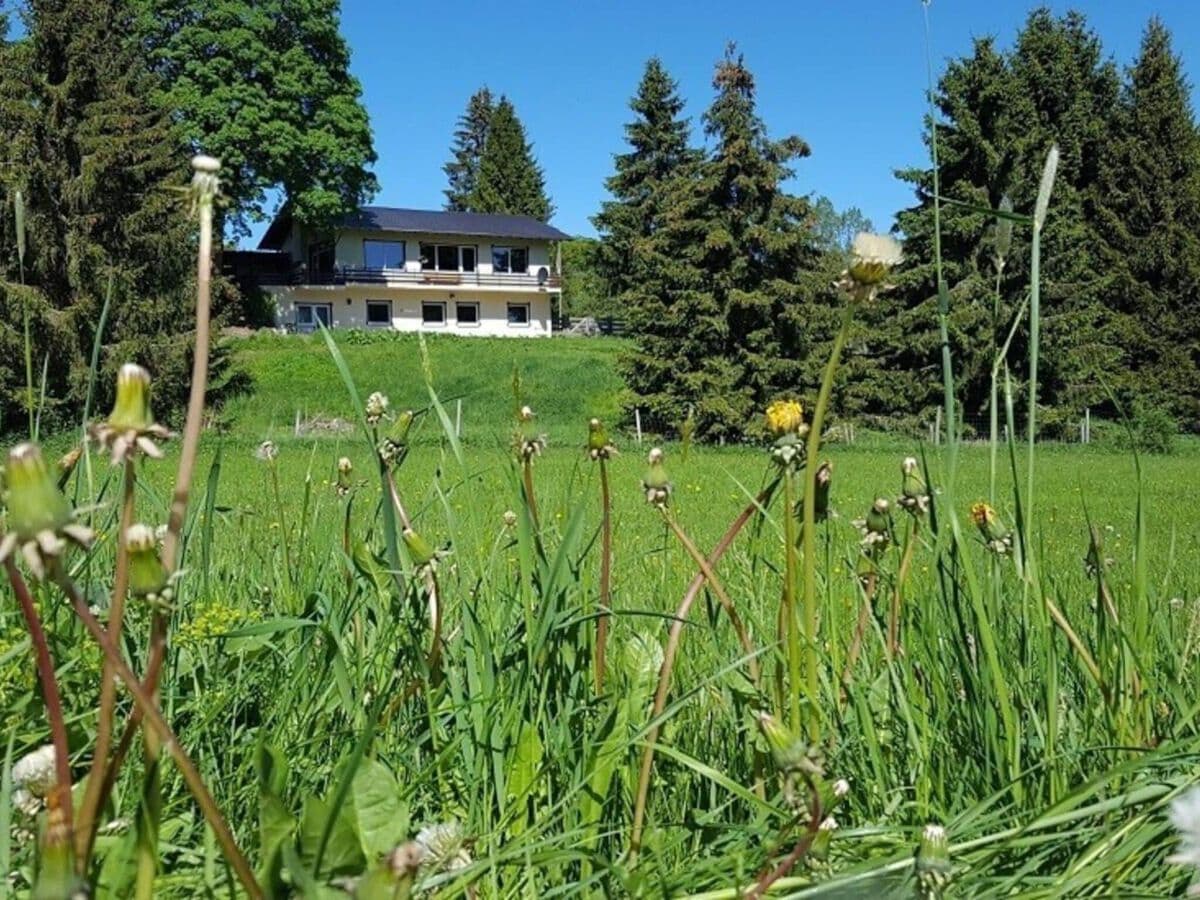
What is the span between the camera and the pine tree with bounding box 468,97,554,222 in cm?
5097

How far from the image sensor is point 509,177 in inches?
2030

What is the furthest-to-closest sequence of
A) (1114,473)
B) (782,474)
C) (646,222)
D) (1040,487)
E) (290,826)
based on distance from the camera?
(646,222) < (1114,473) < (1040,487) < (782,474) < (290,826)

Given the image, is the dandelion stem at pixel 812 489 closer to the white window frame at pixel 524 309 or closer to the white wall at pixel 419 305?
the white wall at pixel 419 305

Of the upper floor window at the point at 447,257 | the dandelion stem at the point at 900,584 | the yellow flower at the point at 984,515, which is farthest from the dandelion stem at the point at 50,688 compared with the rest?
the upper floor window at the point at 447,257

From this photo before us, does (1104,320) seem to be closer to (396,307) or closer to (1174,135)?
(1174,135)

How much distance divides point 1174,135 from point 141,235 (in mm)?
24132

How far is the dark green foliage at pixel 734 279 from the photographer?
20609 millimetres

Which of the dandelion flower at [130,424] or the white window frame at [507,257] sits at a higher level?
the white window frame at [507,257]

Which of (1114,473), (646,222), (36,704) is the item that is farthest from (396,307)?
(36,704)

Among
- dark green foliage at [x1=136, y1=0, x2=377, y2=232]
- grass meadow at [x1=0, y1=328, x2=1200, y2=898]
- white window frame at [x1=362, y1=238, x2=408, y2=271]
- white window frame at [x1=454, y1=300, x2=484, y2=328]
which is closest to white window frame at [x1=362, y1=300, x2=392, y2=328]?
white window frame at [x1=362, y1=238, x2=408, y2=271]

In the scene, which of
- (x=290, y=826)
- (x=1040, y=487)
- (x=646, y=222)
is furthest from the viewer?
(x=646, y=222)

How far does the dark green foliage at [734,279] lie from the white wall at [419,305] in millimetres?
15156

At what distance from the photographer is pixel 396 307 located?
123 feet

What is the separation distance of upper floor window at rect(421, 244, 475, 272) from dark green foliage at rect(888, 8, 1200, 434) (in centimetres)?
2021
